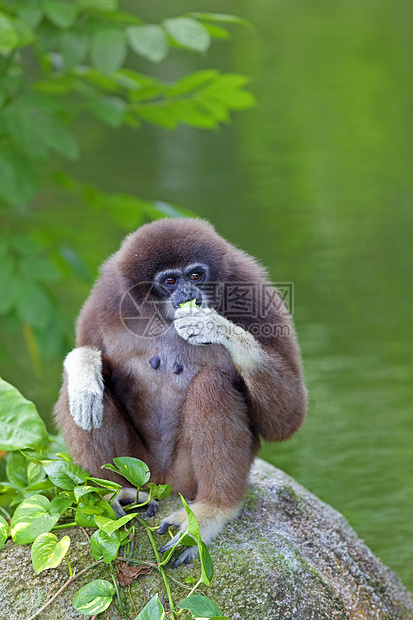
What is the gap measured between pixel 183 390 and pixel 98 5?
2.62m

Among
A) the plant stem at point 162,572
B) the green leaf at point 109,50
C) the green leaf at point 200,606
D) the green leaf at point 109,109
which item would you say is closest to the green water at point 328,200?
the green leaf at point 109,109

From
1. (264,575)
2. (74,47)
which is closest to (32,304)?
(74,47)

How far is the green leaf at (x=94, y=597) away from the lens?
3750 mm

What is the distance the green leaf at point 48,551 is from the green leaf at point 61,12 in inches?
122

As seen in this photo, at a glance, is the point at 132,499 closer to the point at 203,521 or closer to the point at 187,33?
the point at 203,521

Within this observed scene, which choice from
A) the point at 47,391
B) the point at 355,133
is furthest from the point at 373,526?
the point at 355,133

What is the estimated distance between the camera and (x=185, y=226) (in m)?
4.38

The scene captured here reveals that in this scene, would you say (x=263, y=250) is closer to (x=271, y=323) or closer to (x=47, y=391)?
(x=47, y=391)

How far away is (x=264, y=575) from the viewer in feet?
13.5

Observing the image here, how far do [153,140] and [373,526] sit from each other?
12517mm

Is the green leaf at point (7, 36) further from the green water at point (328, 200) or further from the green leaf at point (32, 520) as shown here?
the green leaf at point (32, 520)

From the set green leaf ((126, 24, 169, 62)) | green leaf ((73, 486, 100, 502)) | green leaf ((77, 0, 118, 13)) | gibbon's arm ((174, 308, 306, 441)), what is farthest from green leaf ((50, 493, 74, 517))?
green leaf ((77, 0, 118, 13))

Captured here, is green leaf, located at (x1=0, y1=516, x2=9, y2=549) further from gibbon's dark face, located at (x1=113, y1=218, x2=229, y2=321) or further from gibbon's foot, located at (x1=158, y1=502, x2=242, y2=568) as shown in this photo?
gibbon's dark face, located at (x1=113, y1=218, x2=229, y2=321)

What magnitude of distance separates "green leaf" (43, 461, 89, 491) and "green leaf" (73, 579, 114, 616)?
53 cm
